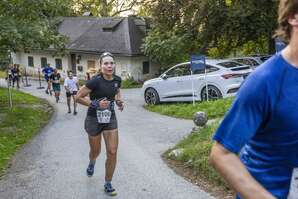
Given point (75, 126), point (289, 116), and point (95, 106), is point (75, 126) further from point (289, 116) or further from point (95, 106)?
point (289, 116)

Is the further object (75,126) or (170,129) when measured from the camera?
(75,126)

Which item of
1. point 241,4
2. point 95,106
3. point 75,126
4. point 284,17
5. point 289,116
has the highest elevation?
point 241,4

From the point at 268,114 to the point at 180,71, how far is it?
752 inches

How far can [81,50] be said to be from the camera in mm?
43844

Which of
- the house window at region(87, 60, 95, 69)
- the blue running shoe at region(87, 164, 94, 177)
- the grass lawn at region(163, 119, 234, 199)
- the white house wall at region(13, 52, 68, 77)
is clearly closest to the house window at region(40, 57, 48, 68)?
the white house wall at region(13, 52, 68, 77)

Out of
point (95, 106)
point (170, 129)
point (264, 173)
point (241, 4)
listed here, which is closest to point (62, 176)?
point (95, 106)

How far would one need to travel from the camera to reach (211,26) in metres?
28.1

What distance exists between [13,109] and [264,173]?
771 inches

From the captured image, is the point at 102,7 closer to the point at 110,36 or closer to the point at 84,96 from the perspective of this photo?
the point at 110,36

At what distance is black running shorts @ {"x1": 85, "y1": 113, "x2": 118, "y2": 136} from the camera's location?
7184 millimetres

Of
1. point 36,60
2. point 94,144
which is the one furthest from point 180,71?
point 36,60

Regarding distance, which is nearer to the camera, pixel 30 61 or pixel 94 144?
pixel 94 144

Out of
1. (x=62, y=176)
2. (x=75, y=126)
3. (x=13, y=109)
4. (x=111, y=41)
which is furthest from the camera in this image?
(x=111, y=41)

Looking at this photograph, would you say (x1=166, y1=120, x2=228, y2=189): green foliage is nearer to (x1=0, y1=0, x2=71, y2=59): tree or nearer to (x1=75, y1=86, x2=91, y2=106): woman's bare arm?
(x1=75, y1=86, x2=91, y2=106): woman's bare arm
